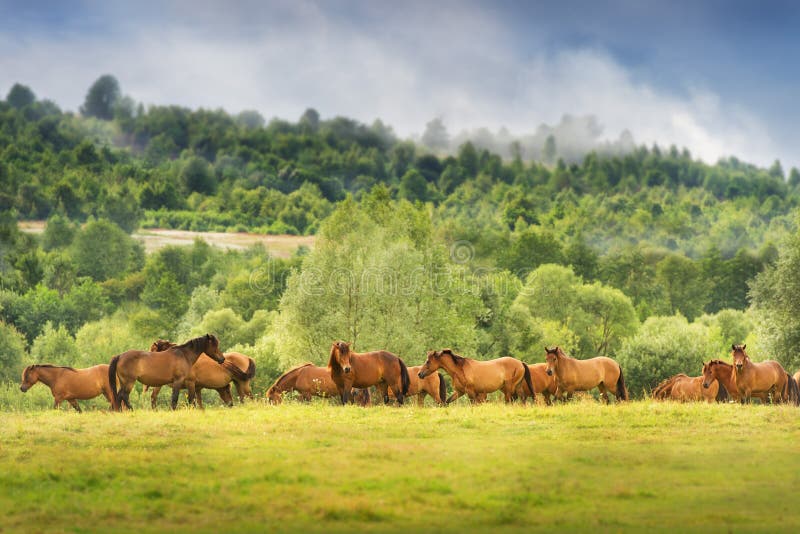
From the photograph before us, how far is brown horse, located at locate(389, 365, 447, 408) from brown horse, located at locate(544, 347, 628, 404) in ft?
12.7

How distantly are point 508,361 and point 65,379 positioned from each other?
1403 cm

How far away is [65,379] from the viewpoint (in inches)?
1211

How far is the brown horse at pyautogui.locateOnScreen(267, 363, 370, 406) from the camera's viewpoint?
101 ft

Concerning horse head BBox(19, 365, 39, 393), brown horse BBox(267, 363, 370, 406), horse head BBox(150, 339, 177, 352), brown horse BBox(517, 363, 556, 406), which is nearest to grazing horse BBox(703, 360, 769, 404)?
brown horse BBox(517, 363, 556, 406)

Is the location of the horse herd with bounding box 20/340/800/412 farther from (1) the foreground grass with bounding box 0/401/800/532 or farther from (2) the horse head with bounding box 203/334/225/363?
(1) the foreground grass with bounding box 0/401/800/532

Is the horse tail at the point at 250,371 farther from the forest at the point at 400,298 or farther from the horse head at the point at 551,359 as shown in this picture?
the forest at the point at 400,298

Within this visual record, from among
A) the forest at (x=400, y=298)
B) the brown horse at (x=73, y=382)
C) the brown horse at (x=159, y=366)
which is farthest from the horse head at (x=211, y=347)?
the forest at (x=400, y=298)

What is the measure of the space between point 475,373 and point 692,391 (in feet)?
28.9

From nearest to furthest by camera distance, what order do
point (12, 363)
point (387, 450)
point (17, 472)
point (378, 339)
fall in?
point (17, 472) < point (387, 450) < point (378, 339) < point (12, 363)

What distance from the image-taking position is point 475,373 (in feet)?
97.5

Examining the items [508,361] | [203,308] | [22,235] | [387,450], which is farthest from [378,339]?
[22,235]

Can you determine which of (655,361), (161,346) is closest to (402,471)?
(161,346)

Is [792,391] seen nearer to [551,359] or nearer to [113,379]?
[551,359]

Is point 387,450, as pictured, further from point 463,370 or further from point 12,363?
point 12,363
